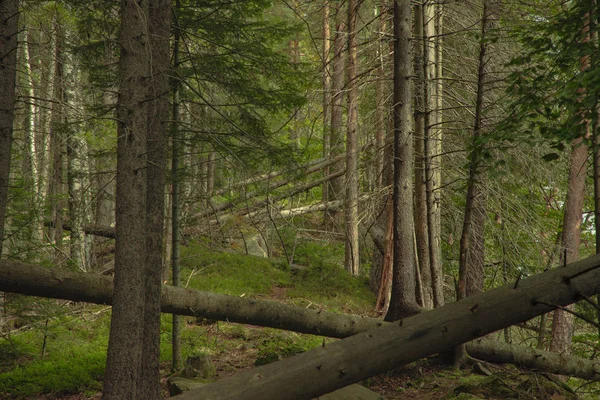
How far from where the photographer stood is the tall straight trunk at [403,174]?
869cm

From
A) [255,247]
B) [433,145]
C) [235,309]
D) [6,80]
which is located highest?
[6,80]

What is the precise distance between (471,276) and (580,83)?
26.0 feet

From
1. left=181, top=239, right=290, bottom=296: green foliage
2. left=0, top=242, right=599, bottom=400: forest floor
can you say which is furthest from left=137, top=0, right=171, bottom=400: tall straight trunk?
left=181, top=239, right=290, bottom=296: green foliage

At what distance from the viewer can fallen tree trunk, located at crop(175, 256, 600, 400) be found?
5297 millimetres

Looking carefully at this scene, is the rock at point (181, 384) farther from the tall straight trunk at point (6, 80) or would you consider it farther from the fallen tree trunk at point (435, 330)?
the tall straight trunk at point (6, 80)

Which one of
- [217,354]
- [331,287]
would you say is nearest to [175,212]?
[217,354]

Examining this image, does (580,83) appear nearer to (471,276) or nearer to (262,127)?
(262,127)

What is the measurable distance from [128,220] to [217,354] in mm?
4908

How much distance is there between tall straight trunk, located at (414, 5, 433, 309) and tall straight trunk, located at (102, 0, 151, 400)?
5.07m

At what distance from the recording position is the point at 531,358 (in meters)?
8.66

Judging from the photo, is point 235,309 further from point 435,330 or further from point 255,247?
point 255,247

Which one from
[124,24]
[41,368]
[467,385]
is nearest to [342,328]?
[467,385]

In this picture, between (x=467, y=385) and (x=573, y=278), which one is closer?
(x=573, y=278)

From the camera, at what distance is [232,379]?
5.04m
